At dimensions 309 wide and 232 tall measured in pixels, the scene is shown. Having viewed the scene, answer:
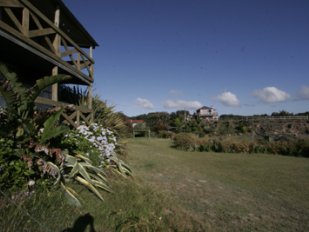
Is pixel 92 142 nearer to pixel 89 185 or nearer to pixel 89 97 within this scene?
pixel 89 185

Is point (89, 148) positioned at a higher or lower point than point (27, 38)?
lower

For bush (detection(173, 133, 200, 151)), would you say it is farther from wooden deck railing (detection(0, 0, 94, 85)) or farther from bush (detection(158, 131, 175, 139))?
bush (detection(158, 131, 175, 139))

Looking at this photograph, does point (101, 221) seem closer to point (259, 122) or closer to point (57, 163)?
point (57, 163)

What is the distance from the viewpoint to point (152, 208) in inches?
175

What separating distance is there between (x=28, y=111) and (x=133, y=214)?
2.48 m

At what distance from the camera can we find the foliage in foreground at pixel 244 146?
14.5 m

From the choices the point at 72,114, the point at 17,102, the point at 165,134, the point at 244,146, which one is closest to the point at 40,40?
the point at 72,114

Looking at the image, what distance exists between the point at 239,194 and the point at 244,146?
396 inches

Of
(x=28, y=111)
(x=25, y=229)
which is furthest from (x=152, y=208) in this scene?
(x=28, y=111)

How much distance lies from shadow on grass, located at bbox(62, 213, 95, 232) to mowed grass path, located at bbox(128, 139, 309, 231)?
1881 mm

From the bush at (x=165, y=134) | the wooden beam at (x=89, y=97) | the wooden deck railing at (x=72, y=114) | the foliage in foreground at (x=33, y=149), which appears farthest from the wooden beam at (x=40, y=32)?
the bush at (x=165, y=134)

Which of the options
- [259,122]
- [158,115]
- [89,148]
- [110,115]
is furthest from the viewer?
[158,115]

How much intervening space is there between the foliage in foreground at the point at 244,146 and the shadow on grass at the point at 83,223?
13.5 meters

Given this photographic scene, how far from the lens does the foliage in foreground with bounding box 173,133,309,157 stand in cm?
1453
